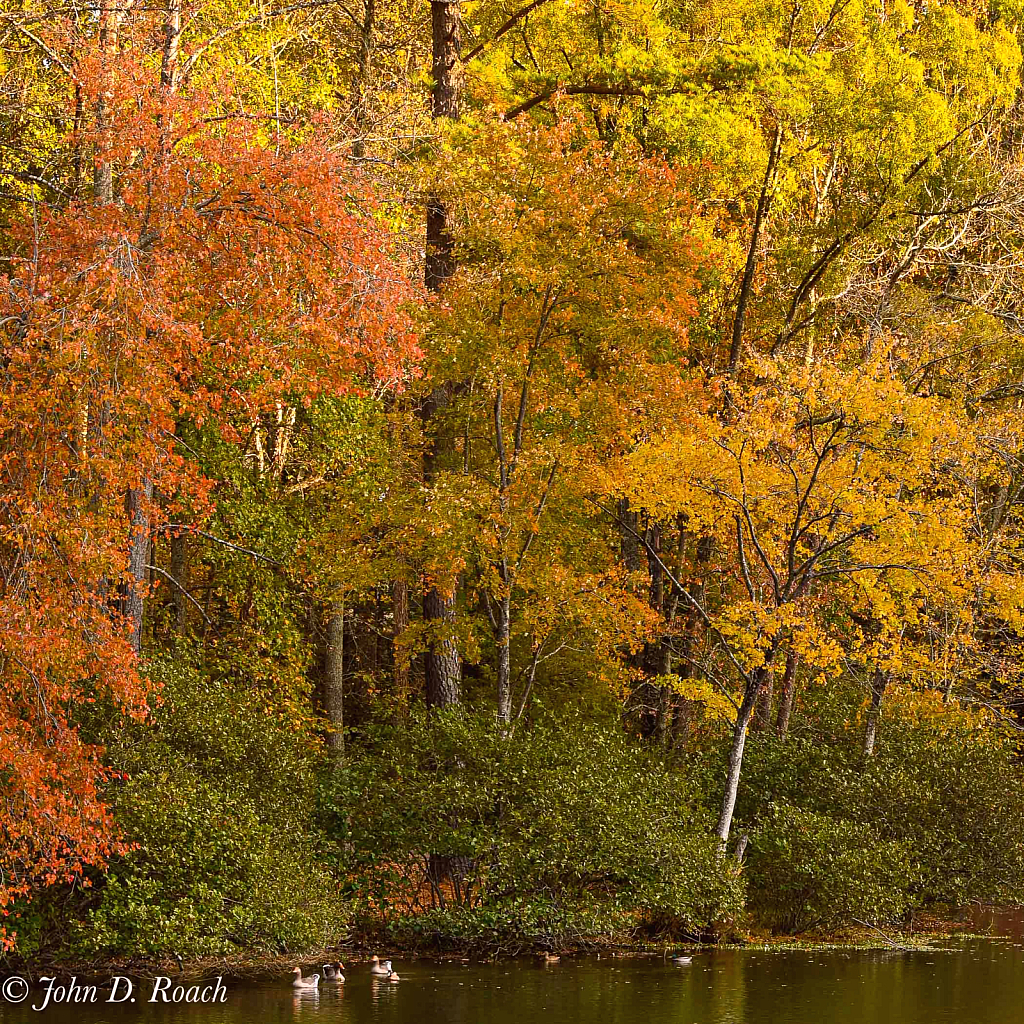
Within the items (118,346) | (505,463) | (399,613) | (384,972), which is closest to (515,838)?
(384,972)

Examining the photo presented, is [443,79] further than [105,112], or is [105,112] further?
[443,79]

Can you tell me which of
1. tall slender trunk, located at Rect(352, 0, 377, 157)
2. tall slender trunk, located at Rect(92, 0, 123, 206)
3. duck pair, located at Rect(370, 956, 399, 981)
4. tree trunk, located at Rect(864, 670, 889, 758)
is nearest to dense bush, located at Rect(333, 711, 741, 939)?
duck pair, located at Rect(370, 956, 399, 981)

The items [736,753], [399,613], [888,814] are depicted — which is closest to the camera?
[736,753]

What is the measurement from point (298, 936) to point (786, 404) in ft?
26.1

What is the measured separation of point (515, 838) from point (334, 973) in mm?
2663

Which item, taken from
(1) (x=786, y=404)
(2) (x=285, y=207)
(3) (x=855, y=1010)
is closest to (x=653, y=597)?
(1) (x=786, y=404)

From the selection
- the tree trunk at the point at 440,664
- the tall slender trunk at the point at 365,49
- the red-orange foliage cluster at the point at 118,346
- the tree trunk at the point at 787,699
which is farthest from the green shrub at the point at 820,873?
the tall slender trunk at the point at 365,49

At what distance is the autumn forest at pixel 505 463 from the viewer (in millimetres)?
11742

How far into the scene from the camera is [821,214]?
2214 centimetres

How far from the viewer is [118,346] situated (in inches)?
420

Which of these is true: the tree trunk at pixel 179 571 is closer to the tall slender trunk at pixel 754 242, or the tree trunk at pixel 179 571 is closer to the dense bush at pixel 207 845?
the dense bush at pixel 207 845

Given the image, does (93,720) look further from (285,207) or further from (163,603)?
(163,603)

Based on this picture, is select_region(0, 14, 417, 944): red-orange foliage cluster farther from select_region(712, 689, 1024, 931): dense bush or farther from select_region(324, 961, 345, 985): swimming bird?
select_region(712, 689, 1024, 931): dense bush

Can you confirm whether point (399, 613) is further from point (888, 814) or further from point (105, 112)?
point (105, 112)
